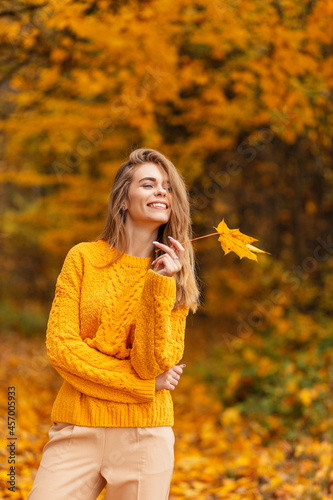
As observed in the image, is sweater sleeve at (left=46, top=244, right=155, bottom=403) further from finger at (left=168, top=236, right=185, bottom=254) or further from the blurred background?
the blurred background

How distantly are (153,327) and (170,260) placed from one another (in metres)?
0.24

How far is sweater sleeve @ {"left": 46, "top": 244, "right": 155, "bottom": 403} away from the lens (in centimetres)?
199

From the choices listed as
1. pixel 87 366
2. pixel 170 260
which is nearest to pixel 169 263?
pixel 170 260

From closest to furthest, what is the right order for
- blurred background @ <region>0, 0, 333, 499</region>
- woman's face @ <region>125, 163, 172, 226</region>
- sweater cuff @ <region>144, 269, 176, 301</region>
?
sweater cuff @ <region>144, 269, 176, 301</region> → woman's face @ <region>125, 163, 172, 226</region> → blurred background @ <region>0, 0, 333, 499</region>

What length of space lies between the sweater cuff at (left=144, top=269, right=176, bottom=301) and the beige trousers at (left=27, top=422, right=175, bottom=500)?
1.60 feet

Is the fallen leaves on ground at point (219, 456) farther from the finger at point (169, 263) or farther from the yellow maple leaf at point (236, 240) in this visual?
the yellow maple leaf at point (236, 240)

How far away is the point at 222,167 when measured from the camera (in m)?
9.34

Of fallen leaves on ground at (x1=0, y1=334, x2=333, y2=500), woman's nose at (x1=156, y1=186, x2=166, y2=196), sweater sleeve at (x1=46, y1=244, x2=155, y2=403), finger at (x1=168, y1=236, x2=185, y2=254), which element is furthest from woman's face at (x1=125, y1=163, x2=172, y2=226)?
fallen leaves on ground at (x1=0, y1=334, x2=333, y2=500)

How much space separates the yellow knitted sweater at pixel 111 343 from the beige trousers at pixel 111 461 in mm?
42

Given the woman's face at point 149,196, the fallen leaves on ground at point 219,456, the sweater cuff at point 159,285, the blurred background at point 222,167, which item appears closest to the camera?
the sweater cuff at point 159,285

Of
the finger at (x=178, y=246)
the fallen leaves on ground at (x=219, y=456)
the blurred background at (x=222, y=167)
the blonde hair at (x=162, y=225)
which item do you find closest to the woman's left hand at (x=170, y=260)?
the finger at (x=178, y=246)

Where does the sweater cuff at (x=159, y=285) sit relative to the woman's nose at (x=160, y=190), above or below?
below

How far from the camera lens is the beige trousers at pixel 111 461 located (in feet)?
6.50

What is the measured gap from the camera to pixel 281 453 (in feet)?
14.0
